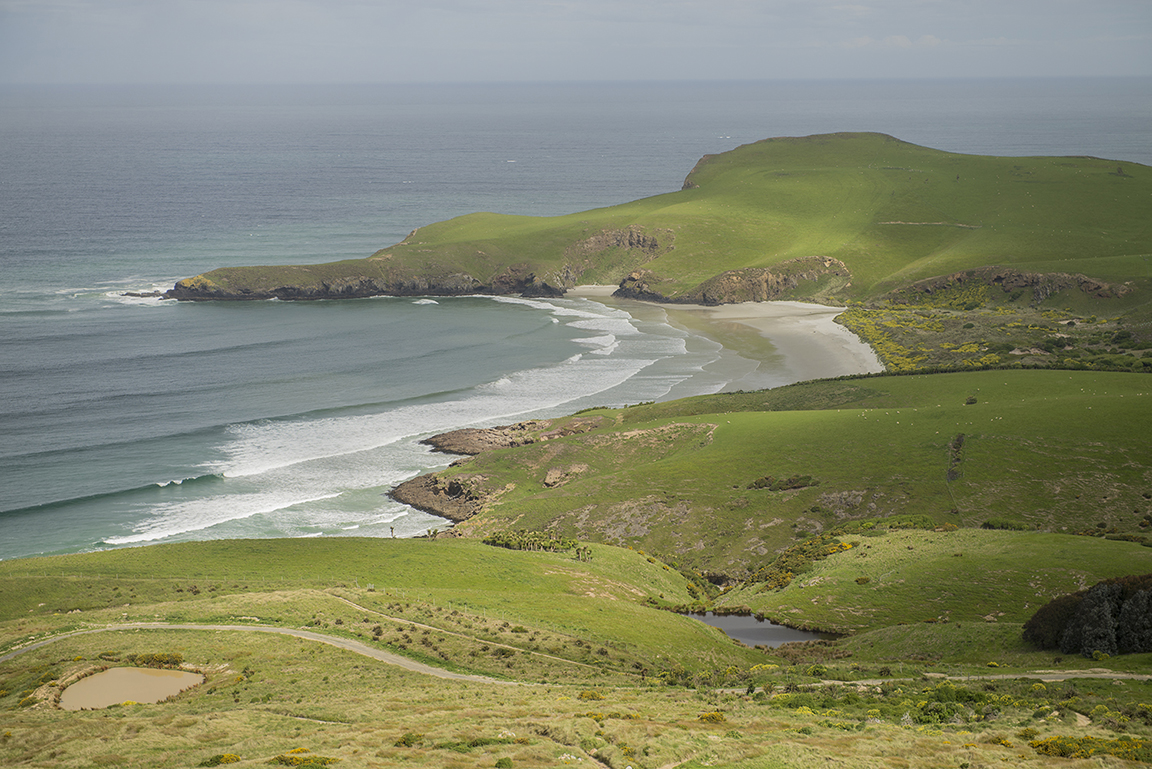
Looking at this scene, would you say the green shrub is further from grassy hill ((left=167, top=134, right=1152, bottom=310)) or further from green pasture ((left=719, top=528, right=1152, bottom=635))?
grassy hill ((left=167, top=134, right=1152, bottom=310))

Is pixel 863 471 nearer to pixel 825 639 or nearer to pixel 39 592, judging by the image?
pixel 825 639

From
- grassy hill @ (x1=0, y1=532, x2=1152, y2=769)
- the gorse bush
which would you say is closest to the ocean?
grassy hill @ (x1=0, y1=532, x2=1152, y2=769)

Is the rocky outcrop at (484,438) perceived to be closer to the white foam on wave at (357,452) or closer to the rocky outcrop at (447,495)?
the white foam on wave at (357,452)

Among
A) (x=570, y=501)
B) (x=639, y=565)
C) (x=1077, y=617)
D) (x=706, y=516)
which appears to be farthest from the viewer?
(x=570, y=501)

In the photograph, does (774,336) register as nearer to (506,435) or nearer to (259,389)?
(506,435)

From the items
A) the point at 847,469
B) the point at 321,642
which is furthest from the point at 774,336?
the point at 321,642

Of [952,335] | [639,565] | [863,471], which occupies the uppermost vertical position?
[952,335]

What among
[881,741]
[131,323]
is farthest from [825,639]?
[131,323]
